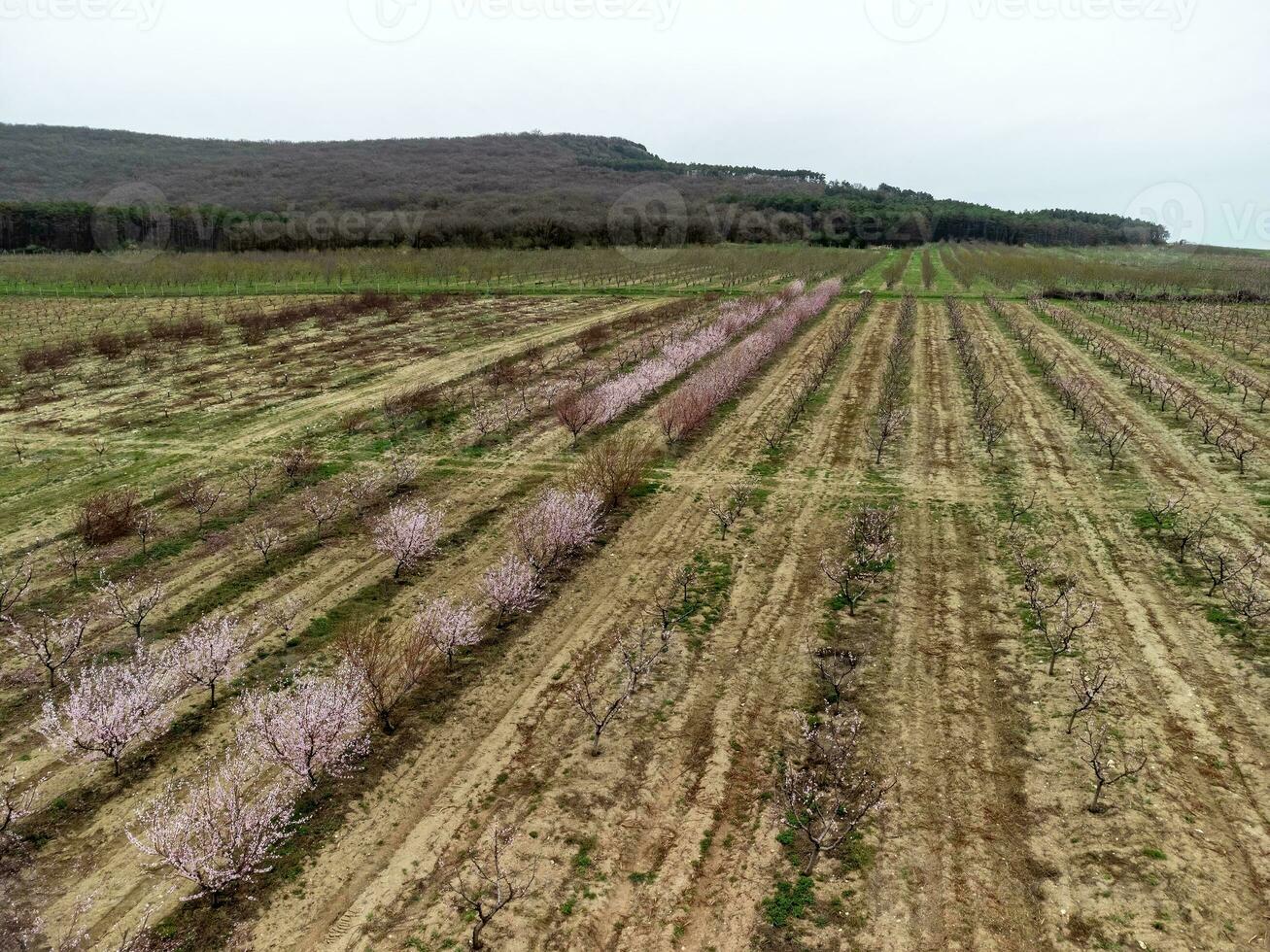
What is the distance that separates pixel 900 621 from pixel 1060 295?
44.0 m

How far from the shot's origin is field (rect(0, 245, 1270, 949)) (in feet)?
19.7

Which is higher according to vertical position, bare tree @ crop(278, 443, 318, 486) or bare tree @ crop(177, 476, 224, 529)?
bare tree @ crop(278, 443, 318, 486)

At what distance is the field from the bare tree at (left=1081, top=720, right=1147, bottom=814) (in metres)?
0.04

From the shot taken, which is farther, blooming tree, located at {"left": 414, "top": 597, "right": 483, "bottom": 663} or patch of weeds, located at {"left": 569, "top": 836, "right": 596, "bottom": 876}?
blooming tree, located at {"left": 414, "top": 597, "right": 483, "bottom": 663}

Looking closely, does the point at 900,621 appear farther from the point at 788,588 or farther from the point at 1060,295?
the point at 1060,295

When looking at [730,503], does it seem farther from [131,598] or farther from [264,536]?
[131,598]

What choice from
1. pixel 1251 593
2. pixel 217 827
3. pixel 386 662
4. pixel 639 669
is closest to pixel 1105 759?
pixel 1251 593

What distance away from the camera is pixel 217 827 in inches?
250

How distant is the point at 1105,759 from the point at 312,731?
8.19 meters

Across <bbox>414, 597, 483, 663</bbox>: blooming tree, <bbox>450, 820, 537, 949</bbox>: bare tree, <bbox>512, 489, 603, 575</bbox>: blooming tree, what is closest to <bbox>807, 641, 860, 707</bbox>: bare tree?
<bbox>450, 820, 537, 949</bbox>: bare tree

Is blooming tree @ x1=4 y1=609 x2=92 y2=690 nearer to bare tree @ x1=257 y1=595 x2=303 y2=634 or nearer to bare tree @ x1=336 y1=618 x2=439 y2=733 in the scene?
bare tree @ x1=257 y1=595 x2=303 y2=634

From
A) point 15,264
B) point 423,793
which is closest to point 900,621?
point 423,793

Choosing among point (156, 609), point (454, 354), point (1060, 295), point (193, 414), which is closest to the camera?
point (156, 609)

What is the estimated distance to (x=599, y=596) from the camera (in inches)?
433
